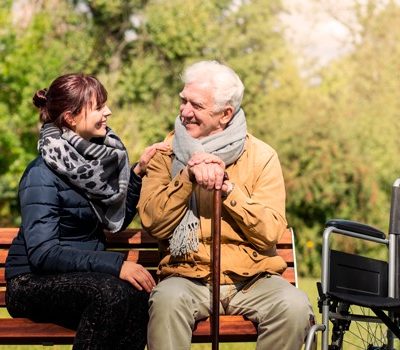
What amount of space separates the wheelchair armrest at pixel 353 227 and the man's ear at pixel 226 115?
24.8 inches

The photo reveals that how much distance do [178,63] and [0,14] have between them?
5822 mm

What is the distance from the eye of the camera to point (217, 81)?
489 centimetres

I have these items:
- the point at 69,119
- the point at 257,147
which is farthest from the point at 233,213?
the point at 69,119

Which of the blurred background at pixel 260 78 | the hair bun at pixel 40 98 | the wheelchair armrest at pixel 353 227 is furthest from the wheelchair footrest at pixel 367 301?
the blurred background at pixel 260 78

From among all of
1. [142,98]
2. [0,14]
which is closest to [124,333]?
[0,14]

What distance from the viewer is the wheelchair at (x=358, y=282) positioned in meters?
4.74

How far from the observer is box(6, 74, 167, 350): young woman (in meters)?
4.56

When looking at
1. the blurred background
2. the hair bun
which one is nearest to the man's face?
the hair bun

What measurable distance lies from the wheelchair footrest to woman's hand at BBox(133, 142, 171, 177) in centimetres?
98

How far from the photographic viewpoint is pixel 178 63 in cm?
2386

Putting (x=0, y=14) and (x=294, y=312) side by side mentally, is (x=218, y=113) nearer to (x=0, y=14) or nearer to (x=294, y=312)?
(x=294, y=312)

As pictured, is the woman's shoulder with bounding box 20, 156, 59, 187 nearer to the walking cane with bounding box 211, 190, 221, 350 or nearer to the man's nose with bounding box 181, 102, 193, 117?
the man's nose with bounding box 181, 102, 193, 117

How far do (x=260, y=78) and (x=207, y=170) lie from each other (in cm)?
1895

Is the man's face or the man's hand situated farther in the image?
the man's face
